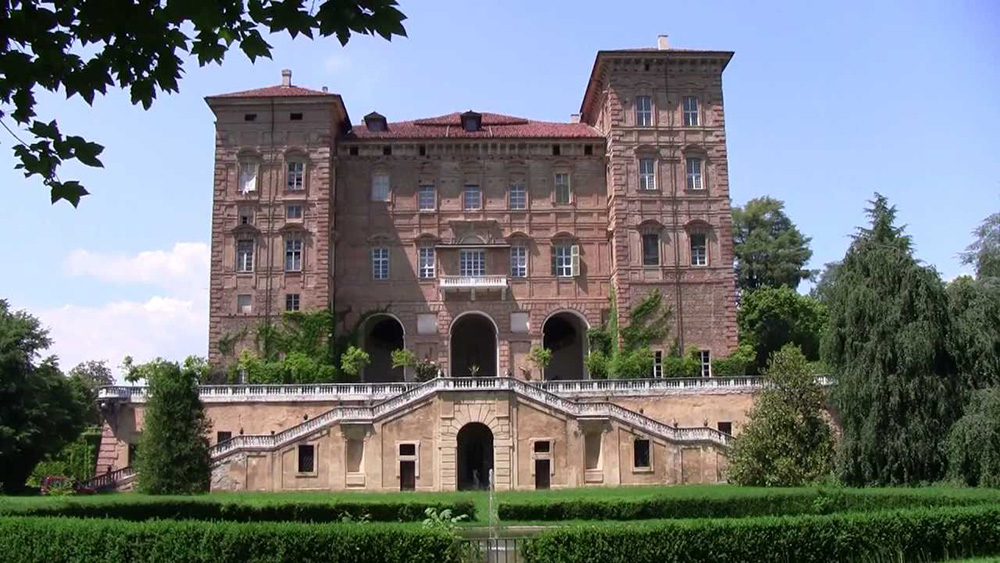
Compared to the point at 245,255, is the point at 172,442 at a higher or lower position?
lower

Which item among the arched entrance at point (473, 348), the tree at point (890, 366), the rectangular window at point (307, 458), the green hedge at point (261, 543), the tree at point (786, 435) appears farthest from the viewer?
the arched entrance at point (473, 348)

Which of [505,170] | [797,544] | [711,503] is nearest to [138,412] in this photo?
[505,170]

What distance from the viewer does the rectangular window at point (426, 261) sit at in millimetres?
48938

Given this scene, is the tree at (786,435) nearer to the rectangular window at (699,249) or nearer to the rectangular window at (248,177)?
the rectangular window at (699,249)

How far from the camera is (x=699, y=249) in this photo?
155ft

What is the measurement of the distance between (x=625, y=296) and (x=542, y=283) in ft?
14.9

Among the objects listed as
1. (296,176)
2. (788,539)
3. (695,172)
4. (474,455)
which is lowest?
(788,539)

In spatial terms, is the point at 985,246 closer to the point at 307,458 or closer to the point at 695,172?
the point at 695,172

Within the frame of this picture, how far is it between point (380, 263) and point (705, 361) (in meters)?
16.8

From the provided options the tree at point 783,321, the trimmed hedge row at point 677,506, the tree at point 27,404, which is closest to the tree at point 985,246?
the tree at point 783,321

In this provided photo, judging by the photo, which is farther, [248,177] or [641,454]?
[248,177]

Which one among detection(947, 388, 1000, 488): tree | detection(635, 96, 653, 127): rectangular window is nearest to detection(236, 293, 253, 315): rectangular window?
detection(635, 96, 653, 127): rectangular window

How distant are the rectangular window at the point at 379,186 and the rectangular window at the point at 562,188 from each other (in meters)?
8.77

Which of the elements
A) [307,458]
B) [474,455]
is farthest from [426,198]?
[307,458]
